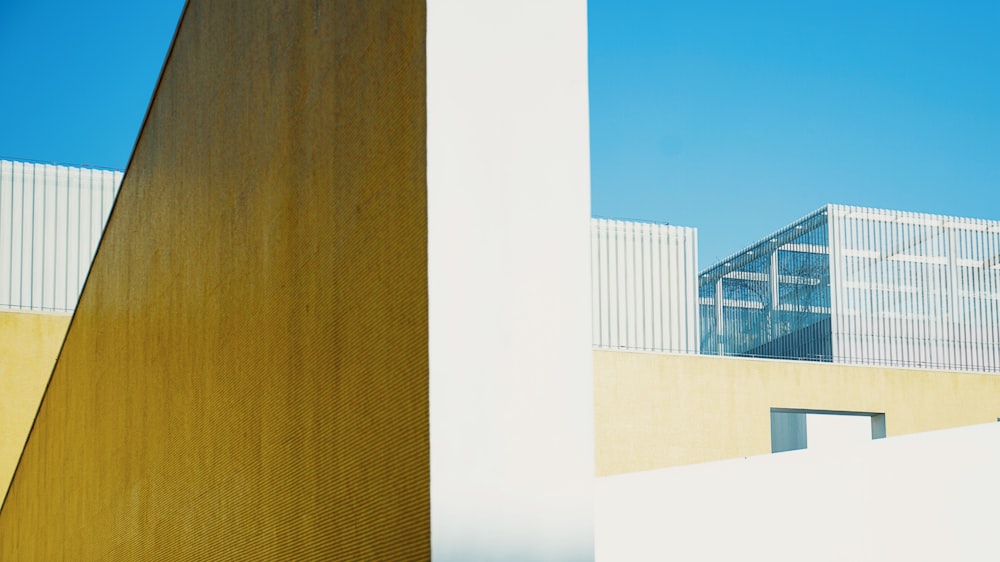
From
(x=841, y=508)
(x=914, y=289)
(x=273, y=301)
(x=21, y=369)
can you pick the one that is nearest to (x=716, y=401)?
(x=914, y=289)

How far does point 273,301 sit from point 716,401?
1727cm

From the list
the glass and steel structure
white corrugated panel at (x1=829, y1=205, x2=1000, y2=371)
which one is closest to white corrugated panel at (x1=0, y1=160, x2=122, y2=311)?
the glass and steel structure

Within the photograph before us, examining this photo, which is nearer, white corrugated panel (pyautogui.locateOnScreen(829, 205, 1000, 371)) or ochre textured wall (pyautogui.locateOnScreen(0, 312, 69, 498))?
ochre textured wall (pyautogui.locateOnScreen(0, 312, 69, 498))

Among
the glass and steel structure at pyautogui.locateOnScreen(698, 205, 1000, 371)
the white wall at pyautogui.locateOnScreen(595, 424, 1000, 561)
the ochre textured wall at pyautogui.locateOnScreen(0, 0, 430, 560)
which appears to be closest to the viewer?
the ochre textured wall at pyautogui.locateOnScreen(0, 0, 430, 560)

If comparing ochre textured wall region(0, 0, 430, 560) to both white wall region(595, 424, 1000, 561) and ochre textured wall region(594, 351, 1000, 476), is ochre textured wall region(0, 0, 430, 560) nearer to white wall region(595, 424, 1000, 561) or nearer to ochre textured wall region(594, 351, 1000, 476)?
white wall region(595, 424, 1000, 561)

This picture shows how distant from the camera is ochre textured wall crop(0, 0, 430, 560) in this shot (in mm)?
2674

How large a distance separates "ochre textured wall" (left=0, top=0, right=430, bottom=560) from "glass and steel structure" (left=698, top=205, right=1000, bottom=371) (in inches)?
902

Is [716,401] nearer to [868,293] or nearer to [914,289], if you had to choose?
[868,293]

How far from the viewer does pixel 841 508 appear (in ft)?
14.0

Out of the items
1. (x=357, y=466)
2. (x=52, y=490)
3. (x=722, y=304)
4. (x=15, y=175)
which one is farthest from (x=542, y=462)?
(x=722, y=304)

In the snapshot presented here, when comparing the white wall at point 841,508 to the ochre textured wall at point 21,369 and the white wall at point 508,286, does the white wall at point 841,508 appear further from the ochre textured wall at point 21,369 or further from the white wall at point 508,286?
the ochre textured wall at point 21,369

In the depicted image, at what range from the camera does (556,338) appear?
2629 mm

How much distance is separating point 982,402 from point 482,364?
21.9m

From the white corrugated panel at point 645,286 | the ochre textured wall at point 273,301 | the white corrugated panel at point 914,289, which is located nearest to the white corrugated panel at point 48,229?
the white corrugated panel at point 645,286
